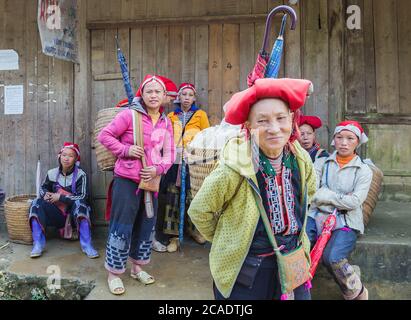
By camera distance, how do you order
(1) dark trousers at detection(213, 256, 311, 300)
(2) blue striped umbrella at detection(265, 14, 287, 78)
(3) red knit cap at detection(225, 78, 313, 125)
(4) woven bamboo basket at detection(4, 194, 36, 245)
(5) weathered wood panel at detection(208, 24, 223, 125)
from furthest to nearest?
(5) weathered wood panel at detection(208, 24, 223, 125)
(4) woven bamboo basket at detection(4, 194, 36, 245)
(2) blue striped umbrella at detection(265, 14, 287, 78)
(1) dark trousers at detection(213, 256, 311, 300)
(3) red knit cap at detection(225, 78, 313, 125)

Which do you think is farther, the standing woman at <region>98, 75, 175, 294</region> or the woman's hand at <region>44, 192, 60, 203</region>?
the woman's hand at <region>44, 192, 60, 203</region>

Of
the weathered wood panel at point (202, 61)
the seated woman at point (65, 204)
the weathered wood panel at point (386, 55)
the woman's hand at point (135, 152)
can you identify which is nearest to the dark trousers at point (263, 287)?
the woman's hand at point (135, 152)

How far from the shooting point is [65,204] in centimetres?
465

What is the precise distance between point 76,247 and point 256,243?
318cm

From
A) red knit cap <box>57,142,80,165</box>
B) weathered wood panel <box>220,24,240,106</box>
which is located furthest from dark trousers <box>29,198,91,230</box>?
weathered wood panel <box>220,24,240,106</box>

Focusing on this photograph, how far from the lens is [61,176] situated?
15.7ft

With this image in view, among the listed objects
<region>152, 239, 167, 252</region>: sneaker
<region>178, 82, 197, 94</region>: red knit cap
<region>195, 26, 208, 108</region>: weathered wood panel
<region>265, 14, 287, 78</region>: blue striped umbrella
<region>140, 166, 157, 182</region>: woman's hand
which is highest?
<region>195, 26, 208, 108</region>: weathered wood panel

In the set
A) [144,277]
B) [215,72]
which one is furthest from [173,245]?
[215,72]

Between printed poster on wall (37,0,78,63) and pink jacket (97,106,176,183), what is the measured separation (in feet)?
4.83

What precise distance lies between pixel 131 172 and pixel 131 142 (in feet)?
0.86

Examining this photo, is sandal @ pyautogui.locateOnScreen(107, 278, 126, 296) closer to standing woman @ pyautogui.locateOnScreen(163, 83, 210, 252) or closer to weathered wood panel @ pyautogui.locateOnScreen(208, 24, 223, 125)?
standing woman @ pyautogui.locateOnScreen(163, 83, 210, 252)

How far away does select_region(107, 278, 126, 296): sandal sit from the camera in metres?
3.40

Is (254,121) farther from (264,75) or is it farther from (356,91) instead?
(356,91)

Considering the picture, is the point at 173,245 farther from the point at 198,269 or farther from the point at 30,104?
the point at 30,104
